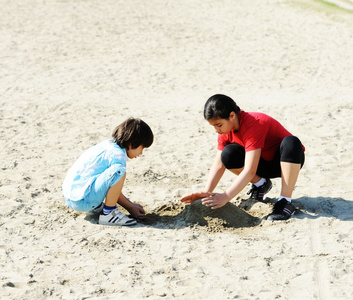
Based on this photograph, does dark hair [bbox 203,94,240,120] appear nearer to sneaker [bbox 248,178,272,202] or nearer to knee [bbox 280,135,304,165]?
knee [bbox 280,135,304,165]

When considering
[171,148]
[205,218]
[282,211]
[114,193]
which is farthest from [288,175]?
[171,148]

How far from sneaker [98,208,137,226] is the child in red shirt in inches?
20.2

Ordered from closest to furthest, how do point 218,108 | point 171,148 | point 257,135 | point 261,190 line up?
point 218,108 < point 257,135 < point 261,190 < point 171,148

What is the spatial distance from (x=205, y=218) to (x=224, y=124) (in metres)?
0.78

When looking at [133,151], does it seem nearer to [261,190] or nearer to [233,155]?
[233,155]

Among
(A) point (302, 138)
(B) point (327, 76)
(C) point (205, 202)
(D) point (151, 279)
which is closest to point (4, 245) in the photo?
(D) point (151, 279)

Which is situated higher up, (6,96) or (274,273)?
(274,273)

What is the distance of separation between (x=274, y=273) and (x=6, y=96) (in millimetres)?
5505

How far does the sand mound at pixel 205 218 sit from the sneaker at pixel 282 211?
13cm

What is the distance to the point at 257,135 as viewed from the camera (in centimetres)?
423

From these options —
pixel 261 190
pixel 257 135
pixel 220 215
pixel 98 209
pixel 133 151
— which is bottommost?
pixel 98 209

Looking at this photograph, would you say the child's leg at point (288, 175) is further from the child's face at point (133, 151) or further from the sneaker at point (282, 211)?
the child's face at point (133, 151)

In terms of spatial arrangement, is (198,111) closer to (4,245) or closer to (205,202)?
(205,202)

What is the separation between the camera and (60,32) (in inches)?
470
